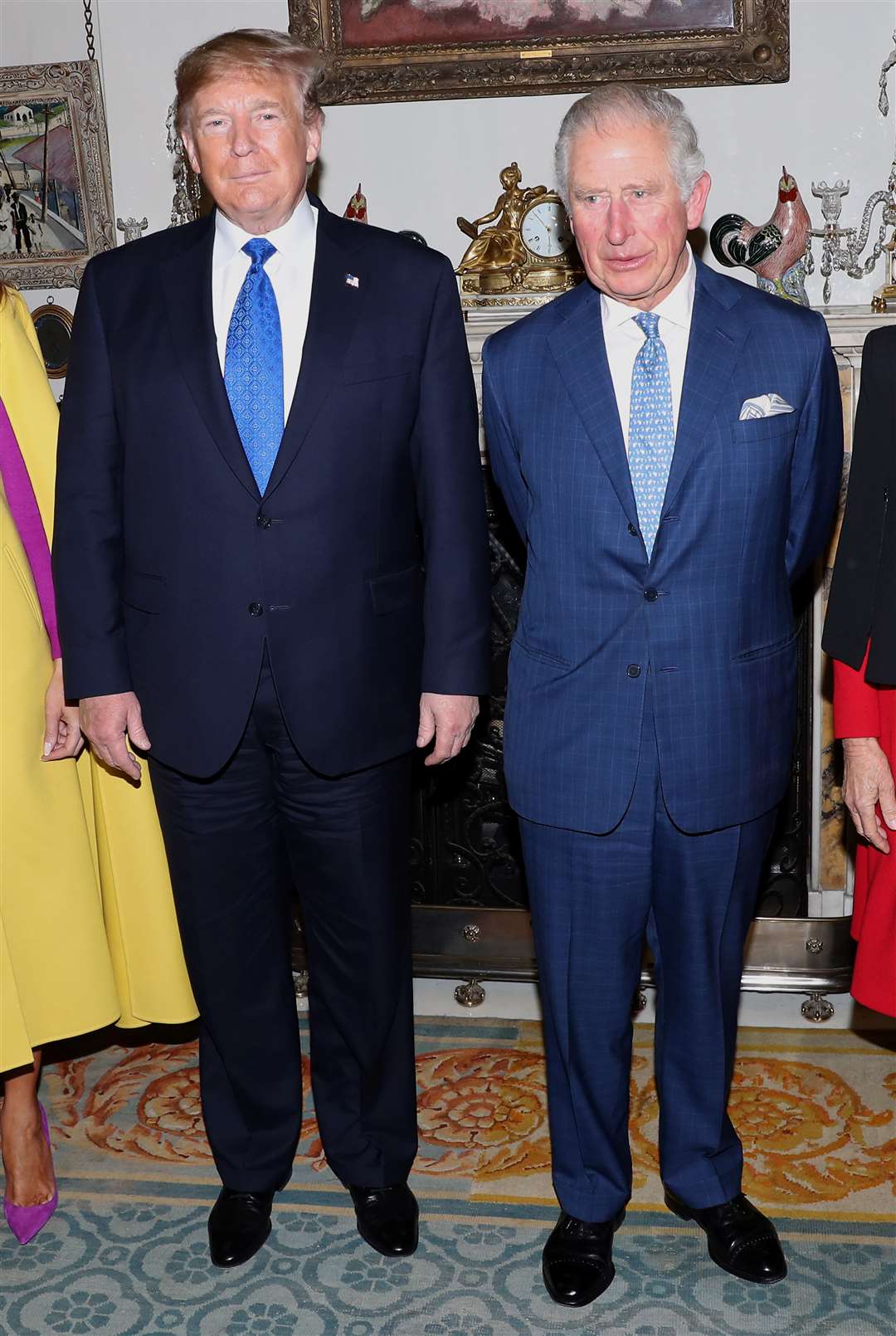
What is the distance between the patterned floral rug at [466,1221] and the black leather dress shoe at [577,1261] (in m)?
0.03

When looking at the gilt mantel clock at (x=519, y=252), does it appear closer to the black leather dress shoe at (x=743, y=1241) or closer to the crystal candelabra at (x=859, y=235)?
the crystal candelabra at (x=859, y=235)

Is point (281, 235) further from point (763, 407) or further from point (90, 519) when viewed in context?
point (763, 407)

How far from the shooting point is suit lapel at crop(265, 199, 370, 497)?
2072 millimetres

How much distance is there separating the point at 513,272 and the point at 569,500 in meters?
1.22

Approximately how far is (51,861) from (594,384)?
1.21 metres

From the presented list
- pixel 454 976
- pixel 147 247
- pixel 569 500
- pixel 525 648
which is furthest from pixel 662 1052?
pixel 147 247

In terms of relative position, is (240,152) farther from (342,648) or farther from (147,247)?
(342,648)

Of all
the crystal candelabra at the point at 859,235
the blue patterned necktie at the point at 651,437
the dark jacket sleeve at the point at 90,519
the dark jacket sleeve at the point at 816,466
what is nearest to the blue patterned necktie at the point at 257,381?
the dark jacket sleeve at the point at 90,519

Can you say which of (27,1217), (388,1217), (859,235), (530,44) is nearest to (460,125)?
(530,44)

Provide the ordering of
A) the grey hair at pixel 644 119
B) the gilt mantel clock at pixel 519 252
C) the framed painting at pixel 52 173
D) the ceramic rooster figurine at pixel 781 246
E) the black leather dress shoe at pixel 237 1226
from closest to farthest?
the grey hair at pixel 644 119, the black leather dress shoe at pixel 237 1226, the ceramic rooster figurine at pixel 781 246, the gilt mantel clock at pixel 519 252, the framed painting at pixel 52 173

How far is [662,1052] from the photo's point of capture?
2.27 m

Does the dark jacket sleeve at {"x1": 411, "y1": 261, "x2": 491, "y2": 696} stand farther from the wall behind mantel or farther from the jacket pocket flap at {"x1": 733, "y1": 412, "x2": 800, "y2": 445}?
the wall behind mantel

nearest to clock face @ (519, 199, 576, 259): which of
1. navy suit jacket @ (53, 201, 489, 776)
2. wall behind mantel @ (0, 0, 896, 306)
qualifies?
wall behind mantel @ (0, 0, 896, 306)

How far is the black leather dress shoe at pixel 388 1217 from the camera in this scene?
7.82 feet
